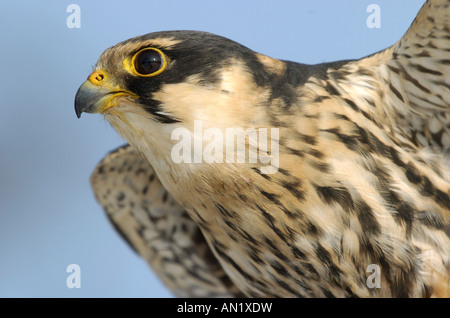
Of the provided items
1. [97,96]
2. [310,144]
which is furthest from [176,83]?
[310,144]

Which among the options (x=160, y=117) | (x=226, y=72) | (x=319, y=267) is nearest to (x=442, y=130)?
(x=319, y=267)

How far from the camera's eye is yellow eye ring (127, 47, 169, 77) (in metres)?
3.38

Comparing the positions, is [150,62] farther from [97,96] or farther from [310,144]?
[310,144]

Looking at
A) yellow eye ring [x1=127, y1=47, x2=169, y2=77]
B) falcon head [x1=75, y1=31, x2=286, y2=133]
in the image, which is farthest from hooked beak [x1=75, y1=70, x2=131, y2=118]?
yellow eye ring [x1=127, y1=47, x2=169, y2=77]

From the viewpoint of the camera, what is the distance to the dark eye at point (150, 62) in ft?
11.1

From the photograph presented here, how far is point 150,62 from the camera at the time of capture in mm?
3379

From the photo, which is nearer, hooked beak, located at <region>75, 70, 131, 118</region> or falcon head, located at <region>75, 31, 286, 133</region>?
falcon head, located at <region>75, 31, 286, 133</region>

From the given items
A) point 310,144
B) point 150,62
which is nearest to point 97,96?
point 150,62

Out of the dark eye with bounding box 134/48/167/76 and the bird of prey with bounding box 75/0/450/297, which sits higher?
the dark eye with bounding box 134/48/167/76

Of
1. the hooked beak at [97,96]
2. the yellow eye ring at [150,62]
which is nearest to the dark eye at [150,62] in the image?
the yellow eye ring at [150,62]

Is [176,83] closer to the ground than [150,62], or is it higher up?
closer to the ground

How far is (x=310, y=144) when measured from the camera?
347cm

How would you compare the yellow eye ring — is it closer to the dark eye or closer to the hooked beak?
the dark eye

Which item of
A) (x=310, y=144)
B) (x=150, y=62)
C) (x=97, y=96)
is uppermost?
(x=150, y=62)
